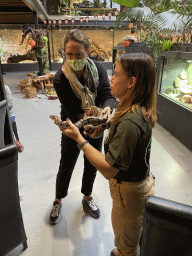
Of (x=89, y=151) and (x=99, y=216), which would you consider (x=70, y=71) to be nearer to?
(x=89, y=151)

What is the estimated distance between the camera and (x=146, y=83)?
2.76 feet

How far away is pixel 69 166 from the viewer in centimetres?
158

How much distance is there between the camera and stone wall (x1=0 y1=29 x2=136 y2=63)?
11523 millimetres

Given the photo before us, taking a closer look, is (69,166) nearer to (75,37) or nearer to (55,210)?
(55,210)

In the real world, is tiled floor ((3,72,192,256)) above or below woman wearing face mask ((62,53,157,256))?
below

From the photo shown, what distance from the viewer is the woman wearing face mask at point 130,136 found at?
81 cm

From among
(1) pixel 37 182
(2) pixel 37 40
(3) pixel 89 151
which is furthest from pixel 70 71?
(2) pixel 37 40

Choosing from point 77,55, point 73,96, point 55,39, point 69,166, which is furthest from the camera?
point 55,39

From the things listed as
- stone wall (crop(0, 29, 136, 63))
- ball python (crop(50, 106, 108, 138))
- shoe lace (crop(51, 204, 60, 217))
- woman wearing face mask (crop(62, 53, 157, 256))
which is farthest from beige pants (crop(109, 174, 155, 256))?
stone wall (crop(0, 29, 136, 63))

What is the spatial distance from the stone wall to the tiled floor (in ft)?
31.6

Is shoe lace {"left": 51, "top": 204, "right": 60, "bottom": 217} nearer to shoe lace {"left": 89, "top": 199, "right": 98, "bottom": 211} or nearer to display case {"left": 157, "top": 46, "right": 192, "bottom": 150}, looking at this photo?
shoe lace {"left": 89, "top": 199, "right": 98, "bottom": 211}

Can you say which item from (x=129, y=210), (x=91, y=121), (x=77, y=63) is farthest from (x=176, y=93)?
(x=129, y=210)

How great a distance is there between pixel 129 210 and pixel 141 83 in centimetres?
66

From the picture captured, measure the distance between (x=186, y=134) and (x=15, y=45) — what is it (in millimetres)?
12023
